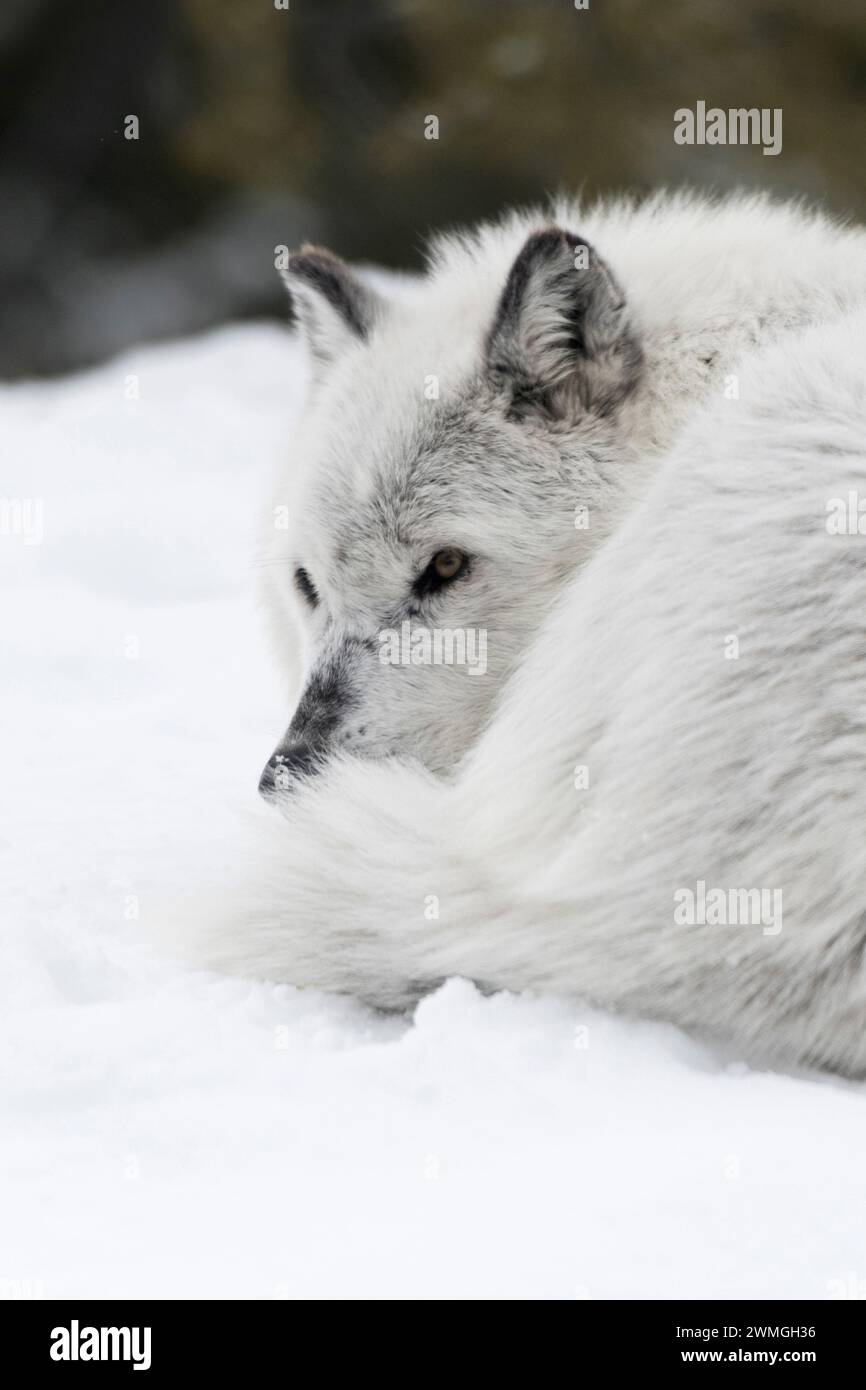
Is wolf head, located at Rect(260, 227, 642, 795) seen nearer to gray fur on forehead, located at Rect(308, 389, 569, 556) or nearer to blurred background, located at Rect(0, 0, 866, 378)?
gray fur on forehead, located at Rect(308, 389, 569, 556)

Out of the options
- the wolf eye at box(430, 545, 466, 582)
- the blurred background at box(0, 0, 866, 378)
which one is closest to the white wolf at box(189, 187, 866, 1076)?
the wolf eye at box(430, 545, 466, 582)

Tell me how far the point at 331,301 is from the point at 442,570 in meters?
0.85

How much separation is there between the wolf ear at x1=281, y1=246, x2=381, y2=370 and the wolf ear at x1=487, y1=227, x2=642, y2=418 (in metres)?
0.53

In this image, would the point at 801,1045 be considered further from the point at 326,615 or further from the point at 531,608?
the point at 326,615

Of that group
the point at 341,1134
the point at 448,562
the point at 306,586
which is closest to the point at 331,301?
the point at 306,586

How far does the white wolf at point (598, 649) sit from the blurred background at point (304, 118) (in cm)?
670

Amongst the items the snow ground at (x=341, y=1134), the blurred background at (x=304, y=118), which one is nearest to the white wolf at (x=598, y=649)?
the snow ground at (x=341, y=1134)

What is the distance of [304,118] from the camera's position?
9.95 m

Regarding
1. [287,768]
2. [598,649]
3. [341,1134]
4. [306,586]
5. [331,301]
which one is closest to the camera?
[341,1134]

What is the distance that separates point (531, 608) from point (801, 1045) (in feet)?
3.58

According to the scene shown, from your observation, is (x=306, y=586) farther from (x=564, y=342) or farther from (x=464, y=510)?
(x=564, y=342)

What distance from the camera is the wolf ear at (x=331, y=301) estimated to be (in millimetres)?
3551

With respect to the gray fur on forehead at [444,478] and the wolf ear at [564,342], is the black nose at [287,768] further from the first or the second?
the wolf ear at [564,342]

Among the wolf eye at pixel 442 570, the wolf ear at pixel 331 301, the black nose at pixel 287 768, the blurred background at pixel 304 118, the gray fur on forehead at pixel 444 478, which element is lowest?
the black nose at pixel 287 768
